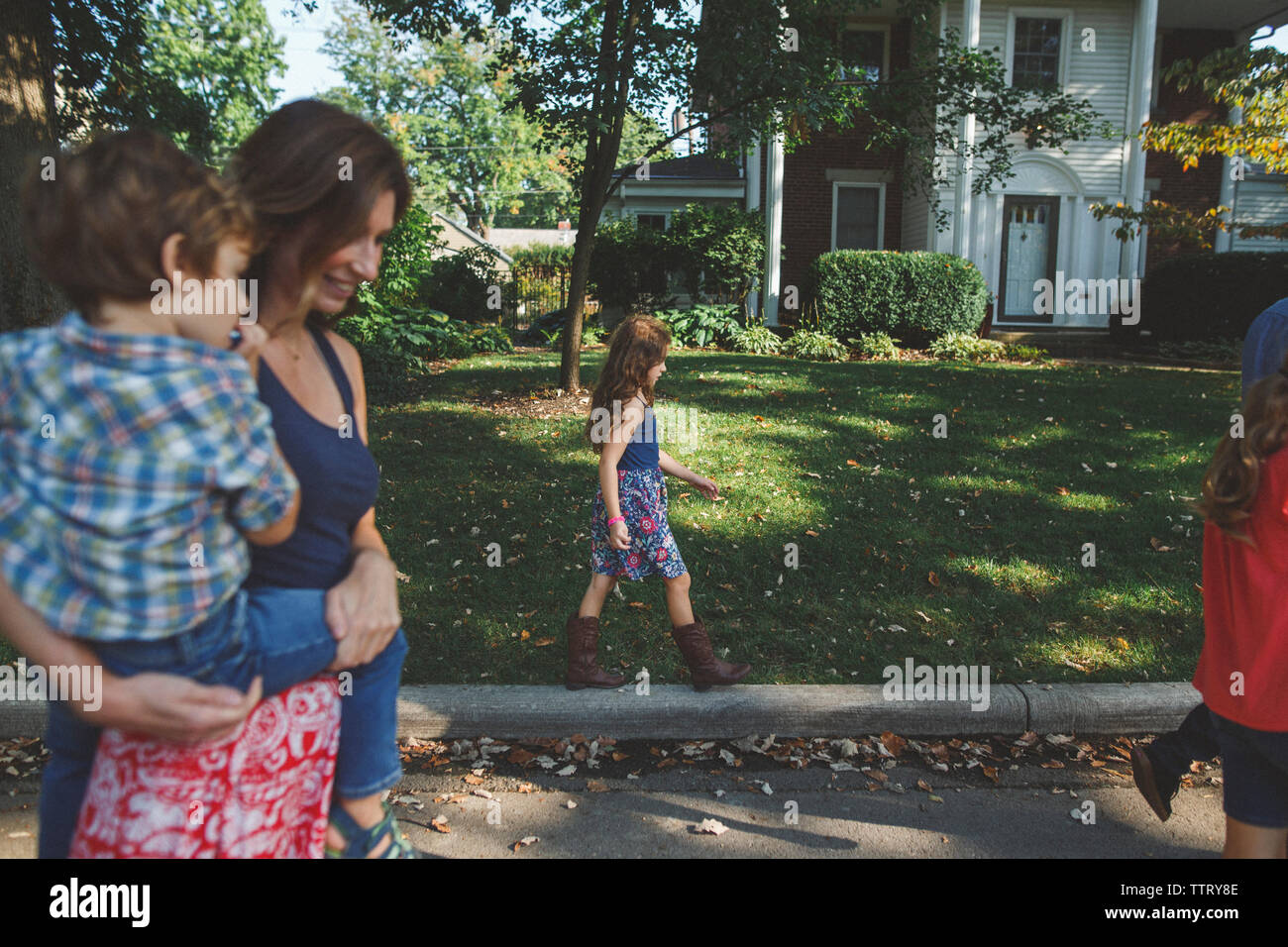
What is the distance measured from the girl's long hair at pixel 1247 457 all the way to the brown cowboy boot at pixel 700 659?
220 centimetres

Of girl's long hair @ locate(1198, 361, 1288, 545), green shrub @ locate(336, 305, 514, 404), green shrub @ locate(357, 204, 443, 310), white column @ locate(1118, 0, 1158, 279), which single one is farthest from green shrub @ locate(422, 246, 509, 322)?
girl's long hair @ locate(1198, 361, 1288, 545)

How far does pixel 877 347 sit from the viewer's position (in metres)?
14.9

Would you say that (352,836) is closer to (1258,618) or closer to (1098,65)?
(1258,618)

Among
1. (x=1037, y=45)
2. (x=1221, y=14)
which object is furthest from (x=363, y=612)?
(x=1221, y=14)

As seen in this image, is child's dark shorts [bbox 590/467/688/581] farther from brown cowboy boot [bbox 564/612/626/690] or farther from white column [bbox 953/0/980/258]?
white column [bbox 953/0/980/258]

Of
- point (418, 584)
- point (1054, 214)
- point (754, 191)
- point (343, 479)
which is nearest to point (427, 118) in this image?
point (754, 191)

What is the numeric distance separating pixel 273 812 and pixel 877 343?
14531 mm

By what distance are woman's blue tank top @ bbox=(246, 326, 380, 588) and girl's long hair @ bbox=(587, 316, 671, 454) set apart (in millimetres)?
2350

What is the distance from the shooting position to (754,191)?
2070 cm

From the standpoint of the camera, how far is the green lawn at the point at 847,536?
15.1 ft

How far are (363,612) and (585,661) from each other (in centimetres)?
266
